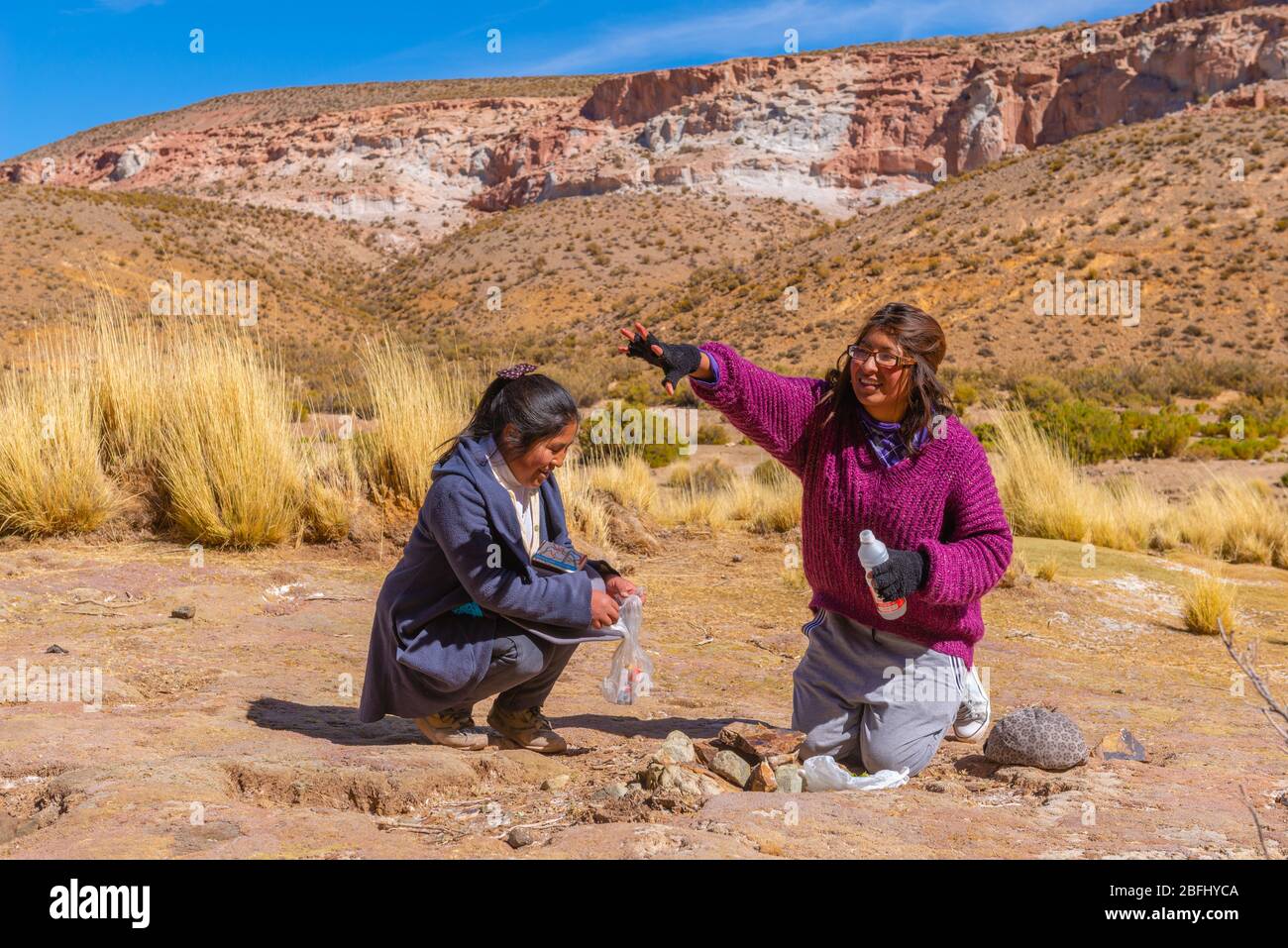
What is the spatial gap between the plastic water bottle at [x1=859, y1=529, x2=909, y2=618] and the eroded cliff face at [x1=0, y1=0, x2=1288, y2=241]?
49943 mm

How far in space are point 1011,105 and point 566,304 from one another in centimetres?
2889

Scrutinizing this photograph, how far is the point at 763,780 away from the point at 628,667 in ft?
1.80

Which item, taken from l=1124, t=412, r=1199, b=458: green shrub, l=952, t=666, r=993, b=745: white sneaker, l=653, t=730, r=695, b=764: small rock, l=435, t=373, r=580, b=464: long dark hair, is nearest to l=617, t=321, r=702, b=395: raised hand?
l=435, t=373, r=580, b=464: long dark hair

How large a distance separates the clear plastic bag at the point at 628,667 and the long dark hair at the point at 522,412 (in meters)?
0.62

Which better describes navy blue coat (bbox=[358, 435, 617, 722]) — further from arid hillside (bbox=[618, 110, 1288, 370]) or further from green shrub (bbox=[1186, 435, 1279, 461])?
arid hillside (bbox=[618, 110, 1288, 370])

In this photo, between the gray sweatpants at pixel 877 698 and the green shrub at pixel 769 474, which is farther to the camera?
the green shrub at pixel 769 474

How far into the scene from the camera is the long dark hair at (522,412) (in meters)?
3.14

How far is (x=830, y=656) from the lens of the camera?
352 cm

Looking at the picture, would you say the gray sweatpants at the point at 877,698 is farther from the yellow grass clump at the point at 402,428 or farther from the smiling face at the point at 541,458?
the yellow grass clump at the point at 402,428

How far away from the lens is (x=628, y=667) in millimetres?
3463

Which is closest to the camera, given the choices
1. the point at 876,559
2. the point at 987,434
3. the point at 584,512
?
the point at 876,559

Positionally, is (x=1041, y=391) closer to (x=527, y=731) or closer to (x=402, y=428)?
(x=402, y=428)

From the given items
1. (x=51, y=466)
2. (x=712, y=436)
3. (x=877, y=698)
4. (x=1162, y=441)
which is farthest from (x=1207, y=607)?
(x=712, y=436)

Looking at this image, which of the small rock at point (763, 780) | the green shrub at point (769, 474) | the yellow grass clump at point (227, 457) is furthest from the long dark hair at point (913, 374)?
the green shrub at point (769, 474)
